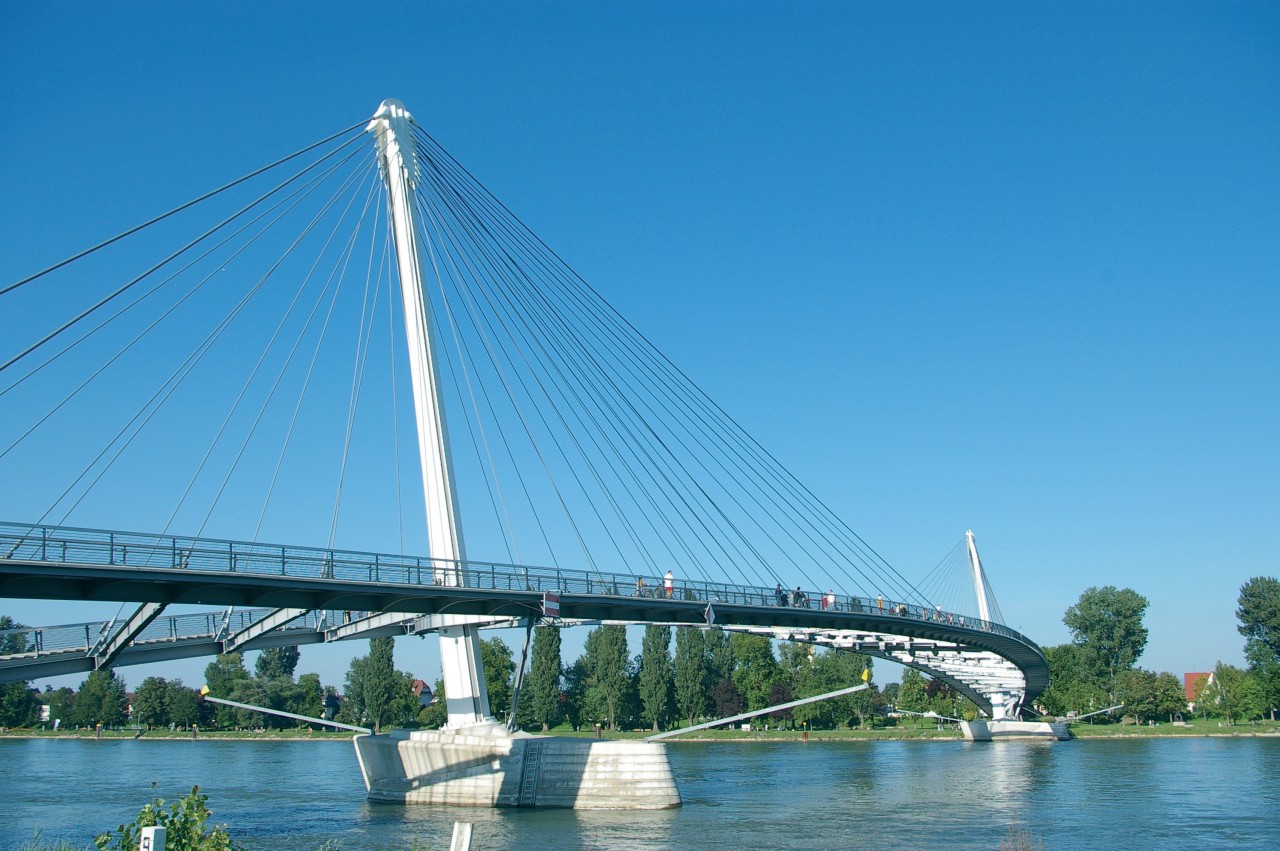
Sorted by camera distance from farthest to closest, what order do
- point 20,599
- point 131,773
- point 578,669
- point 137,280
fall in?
1. point 578,669
2. point 131,773
3. point 137,280
4. point 20,599

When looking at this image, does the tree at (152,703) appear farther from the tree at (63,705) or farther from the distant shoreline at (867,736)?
the tree at (63,705)

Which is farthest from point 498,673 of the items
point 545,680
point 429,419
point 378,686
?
point 429,419

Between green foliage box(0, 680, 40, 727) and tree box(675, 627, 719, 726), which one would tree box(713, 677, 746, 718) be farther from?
green foliage box(0, 680, 40, 727)

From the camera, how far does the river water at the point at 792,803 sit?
3500cm

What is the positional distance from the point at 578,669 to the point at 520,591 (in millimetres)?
70855

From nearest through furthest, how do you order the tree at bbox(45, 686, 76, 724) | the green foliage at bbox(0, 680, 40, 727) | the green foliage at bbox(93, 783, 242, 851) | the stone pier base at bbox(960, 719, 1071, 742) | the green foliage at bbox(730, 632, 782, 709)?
the green foliage at bbox(93, 783, 242, 851) → the stone pier base at bbox(960, 719, 1071, 742) → the green foliage at bbox(730, 632, 782, 709) → the green foliage at bbox(0, 680, 40, 727) → the tree at bbox(45, 686, 76, 724)

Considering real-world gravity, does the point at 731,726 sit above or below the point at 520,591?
below

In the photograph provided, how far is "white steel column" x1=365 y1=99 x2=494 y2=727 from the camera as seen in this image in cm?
4216

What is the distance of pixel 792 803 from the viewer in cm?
4559

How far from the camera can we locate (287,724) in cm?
13500

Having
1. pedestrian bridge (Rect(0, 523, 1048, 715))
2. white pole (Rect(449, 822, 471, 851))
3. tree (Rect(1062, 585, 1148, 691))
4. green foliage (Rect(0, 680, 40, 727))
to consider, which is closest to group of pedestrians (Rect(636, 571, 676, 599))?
pedestrian bridge (Rect(0, 523, 1048, 715))

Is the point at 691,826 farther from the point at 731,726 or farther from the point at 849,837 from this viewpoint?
the point at 731,726

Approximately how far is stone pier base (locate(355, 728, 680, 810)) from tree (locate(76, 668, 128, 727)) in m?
108

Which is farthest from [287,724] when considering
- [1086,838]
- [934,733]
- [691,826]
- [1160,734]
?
[1086,838]
